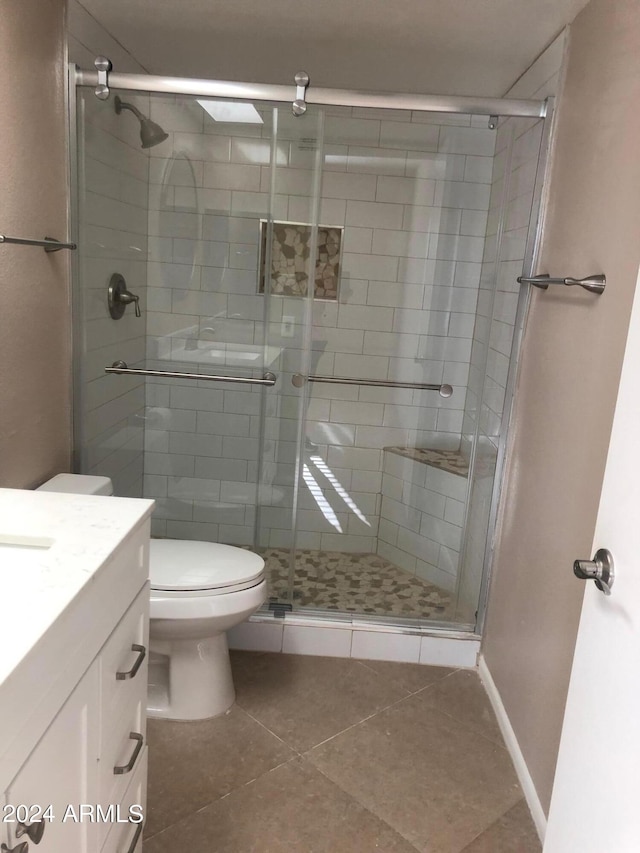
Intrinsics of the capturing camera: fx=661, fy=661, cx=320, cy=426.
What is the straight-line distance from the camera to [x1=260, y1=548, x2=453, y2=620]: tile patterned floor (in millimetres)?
2592

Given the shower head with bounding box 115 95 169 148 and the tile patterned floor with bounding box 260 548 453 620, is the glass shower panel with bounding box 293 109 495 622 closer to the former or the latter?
the tile patterned floor with bounding box 260 548 453 620

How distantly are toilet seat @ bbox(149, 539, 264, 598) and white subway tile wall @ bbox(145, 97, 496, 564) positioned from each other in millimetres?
514

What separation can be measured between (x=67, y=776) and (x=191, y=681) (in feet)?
3.77

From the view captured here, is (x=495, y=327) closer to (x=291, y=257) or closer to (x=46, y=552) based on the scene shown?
(x=291, y=257)

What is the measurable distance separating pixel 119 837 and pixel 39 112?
184 cm

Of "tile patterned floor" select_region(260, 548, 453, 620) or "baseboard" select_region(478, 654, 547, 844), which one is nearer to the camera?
"baseboard" select_region(478, 654, 547, 844)

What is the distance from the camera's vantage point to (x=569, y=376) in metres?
1.77

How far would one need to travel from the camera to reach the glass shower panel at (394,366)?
2564 mm

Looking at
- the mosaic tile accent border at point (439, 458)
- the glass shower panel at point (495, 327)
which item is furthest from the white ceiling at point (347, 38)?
the mosaic tile accent border at point (439, 458)

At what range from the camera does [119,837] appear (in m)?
1.29

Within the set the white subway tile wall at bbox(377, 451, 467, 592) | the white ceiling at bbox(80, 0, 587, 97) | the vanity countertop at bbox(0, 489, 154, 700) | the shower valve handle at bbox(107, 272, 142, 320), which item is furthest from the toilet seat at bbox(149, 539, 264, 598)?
the white ceiling at bbox(80, 0, 587, 97)

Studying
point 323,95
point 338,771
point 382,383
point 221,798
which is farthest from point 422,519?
point 323,95

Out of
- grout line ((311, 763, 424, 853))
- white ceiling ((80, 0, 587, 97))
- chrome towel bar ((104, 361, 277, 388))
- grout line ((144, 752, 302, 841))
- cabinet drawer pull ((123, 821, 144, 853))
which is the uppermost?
white ceiling ((80, 0, 587, 97))

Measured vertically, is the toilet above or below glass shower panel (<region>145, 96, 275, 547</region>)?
below
